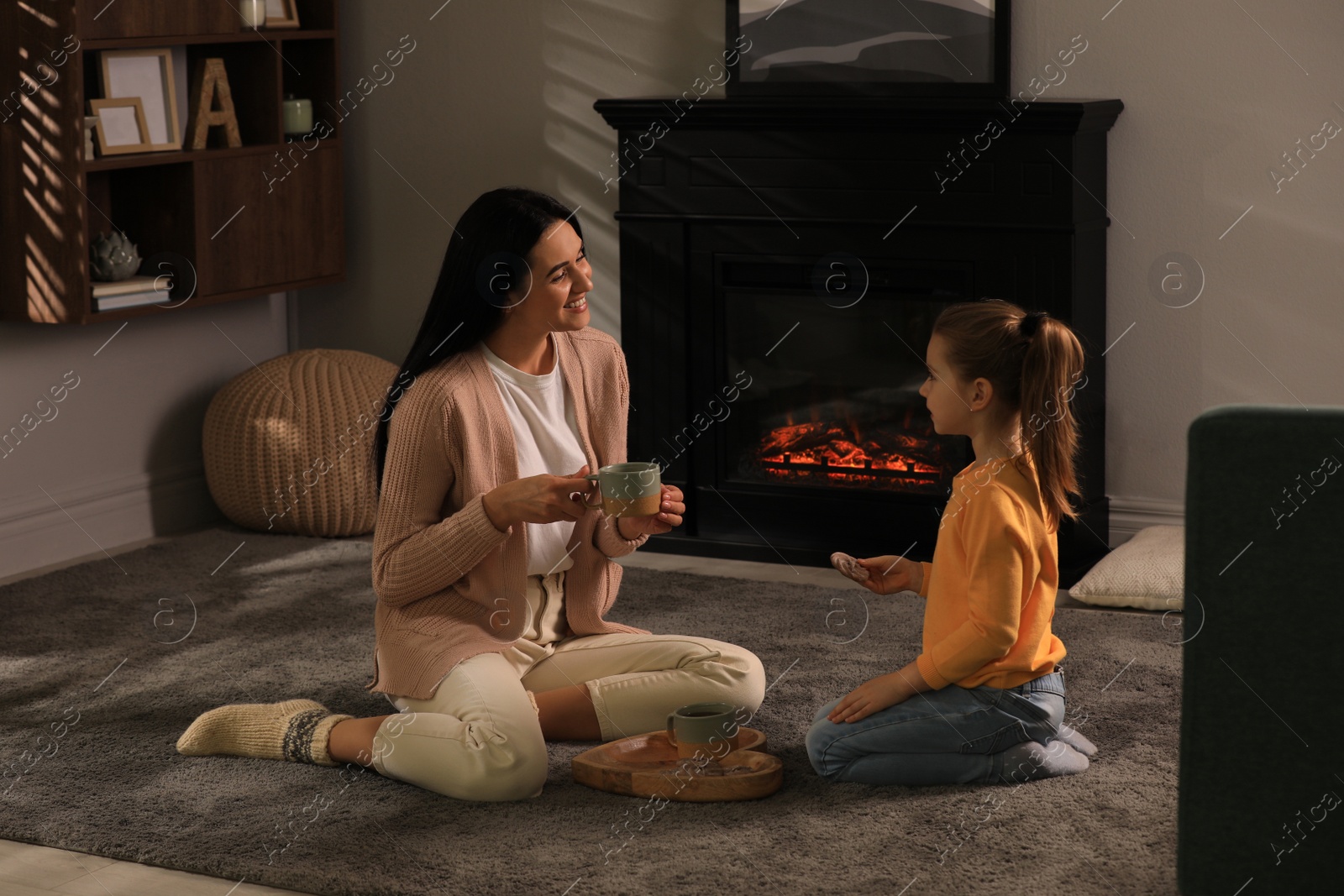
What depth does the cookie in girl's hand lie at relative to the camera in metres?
2.42

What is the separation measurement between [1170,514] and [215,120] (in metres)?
2.84

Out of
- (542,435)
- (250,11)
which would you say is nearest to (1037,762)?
(542,435)

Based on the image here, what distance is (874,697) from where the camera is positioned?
248cm

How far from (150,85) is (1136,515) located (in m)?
2.87

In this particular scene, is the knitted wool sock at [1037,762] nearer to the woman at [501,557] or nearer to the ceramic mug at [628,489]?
the woman at [501,557]

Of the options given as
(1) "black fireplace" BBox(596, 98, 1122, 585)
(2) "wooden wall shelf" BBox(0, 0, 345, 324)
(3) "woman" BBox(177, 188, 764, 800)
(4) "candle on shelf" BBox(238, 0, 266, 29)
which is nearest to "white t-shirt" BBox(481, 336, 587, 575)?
(3) "woman" BBox(177, 188, 764, 800)

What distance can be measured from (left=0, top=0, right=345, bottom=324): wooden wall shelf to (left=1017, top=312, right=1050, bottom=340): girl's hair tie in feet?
8.45

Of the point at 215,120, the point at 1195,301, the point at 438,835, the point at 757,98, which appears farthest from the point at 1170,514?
the point at 215,120

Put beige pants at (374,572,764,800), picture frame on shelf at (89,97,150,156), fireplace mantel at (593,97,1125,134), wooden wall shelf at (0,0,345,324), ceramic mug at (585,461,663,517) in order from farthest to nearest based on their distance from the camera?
picture frame on shelf at (89,97,150,156), wooden wall shelf at (0,0,345,324), fireplace mantel at (593,97,1125,134), beige pants at (374,572,764,800), ceramic mug at (585,461,663,517)

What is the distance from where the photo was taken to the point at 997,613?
7.70 feet

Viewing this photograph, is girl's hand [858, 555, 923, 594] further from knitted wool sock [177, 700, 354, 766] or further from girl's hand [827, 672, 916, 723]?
knitted wool sock [177, 700, 354, 766]

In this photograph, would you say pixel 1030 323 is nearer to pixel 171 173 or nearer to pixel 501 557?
pixel 501 557

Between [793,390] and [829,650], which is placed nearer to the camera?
[829,650]

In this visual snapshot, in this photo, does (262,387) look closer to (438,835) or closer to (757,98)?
(757,98)
